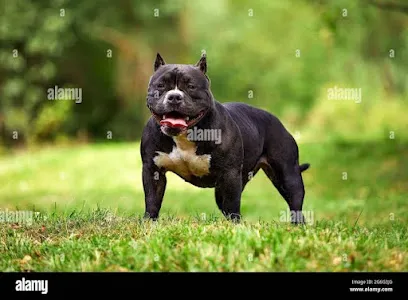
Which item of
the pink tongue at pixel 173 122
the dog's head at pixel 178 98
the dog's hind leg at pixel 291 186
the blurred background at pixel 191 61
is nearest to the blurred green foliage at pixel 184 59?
the blurred background at pixel 191 61

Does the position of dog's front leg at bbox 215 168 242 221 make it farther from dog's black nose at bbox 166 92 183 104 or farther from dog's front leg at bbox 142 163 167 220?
dog's black nose at bbox 166 92 183 104

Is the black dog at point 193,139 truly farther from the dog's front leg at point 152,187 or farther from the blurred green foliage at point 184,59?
the blurred green foliage at point 184,59

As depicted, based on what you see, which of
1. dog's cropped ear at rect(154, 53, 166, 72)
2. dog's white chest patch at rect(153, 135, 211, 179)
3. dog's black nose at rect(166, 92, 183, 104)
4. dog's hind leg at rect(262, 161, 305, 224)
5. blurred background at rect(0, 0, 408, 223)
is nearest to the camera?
dog's black nose at rect(166, 92, 183, 104)

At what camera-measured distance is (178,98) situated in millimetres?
6887

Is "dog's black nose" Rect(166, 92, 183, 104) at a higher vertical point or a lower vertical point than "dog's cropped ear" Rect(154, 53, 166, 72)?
lower

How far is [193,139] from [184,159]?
0.21 m

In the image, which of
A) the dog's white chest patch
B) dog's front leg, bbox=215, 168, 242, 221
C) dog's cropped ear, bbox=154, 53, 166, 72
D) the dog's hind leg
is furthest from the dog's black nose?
the dog's hind leg

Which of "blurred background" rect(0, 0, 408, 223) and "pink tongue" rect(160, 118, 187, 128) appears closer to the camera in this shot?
"pink tongue" rect(160, 118, 187, 128)

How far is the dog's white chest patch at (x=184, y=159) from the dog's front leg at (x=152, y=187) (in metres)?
0.08

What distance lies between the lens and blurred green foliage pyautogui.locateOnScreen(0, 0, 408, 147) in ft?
80.8

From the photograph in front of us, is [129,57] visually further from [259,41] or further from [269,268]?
[269,268]

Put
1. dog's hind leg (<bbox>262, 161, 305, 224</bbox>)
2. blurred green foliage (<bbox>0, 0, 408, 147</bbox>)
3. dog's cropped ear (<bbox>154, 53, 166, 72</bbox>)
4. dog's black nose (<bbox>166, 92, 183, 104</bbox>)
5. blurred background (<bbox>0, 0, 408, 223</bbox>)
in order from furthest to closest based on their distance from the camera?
blurred green foliage (<bbox>0, 0, 408, 147</bbox>), blurred background (<bbox>0, 0, 408, 223</bbox>), dog's hind leg (<bbox>262, 161, 305, 224</bbox>), dog's cropped ear (<bbox>154, 53, 166, 72</bbox>), dog's black nose (<bbox>166, 92, 183, 104</bbox>)

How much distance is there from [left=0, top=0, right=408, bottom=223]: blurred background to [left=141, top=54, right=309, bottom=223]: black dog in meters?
7.97
